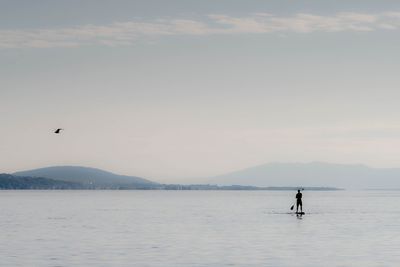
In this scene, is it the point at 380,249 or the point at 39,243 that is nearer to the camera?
the point at 380,249

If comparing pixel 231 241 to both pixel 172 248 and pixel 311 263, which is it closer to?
pixel 172 248

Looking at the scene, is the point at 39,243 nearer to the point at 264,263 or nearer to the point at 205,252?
the point at 205,252

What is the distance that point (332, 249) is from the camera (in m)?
40.1

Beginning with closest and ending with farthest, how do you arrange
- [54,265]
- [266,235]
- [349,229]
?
[54,265]
[266,235]
[349,229]

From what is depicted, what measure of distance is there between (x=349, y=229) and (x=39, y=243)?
24363 millimetres

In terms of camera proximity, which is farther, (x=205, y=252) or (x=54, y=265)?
(x=205, y=252)

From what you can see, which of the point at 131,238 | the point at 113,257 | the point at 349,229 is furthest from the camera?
the point at 349,229

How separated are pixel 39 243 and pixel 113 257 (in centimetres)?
889

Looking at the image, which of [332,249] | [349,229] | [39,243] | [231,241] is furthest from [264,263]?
[349,229]

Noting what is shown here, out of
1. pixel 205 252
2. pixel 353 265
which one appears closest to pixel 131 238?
pixel 205 252

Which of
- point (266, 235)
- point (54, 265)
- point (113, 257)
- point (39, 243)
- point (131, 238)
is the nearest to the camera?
point (54, 265)

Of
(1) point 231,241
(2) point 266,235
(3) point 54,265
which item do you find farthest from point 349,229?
(3) point 54,265

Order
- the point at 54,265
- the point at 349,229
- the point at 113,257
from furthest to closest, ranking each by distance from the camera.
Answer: the point at 349,229, the point at 113,257, the point at 54,265

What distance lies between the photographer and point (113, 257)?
117ft
